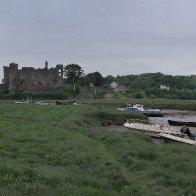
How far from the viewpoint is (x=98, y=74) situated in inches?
6767

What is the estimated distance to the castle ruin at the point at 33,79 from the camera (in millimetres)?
126125

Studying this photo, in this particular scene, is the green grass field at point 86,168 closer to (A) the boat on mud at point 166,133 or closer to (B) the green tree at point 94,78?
(A) the boat on mud at point 166,133

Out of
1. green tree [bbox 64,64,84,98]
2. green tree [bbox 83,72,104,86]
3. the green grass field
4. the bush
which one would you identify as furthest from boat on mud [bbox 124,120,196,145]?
green tree [bbox 83,72,104,86]

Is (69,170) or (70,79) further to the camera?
(70,79)

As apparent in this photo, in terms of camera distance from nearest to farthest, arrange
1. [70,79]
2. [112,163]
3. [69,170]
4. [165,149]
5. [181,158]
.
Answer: [69,170], [112,163], [181,158], [165,149], [70,79]

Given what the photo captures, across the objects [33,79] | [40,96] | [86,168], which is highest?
→ [33,79]

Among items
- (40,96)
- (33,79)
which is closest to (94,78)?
(33,79)

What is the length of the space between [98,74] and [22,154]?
152748mm

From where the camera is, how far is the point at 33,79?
127938mm

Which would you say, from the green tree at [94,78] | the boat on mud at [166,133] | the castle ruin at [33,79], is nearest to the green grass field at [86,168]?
the boat on mud at [166,133]

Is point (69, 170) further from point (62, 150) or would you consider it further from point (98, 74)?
point (98, 74)

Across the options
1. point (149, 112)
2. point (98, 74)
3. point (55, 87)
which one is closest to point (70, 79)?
point (98, 74)

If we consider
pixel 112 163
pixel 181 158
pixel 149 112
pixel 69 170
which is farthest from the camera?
pixel 149 112

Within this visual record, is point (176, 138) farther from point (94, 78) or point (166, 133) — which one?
point (94, 78)
